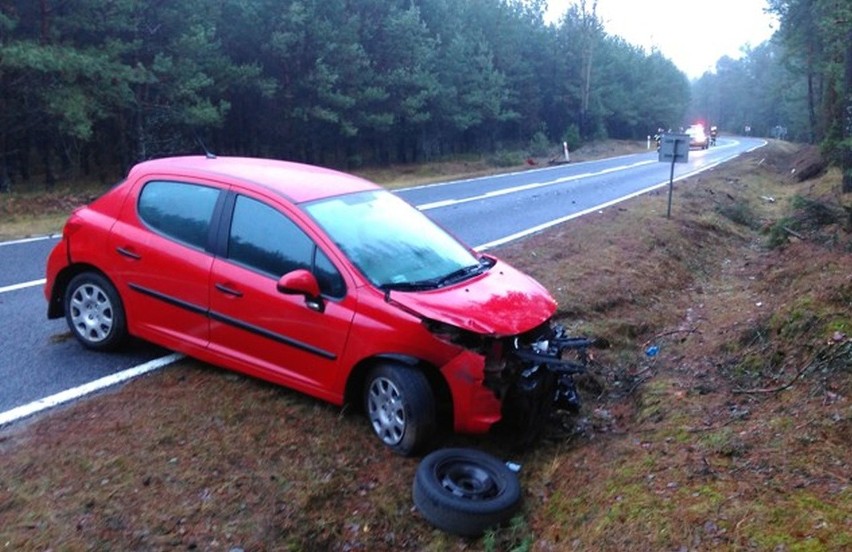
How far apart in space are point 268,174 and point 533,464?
293 cm

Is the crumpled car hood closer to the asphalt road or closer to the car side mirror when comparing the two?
the car side mirror

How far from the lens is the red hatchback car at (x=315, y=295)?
484 cm

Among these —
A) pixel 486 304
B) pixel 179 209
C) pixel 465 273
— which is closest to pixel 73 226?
pixel 179 209

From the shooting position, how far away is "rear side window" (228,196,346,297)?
5125mm

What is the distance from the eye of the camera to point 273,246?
17.5 ft

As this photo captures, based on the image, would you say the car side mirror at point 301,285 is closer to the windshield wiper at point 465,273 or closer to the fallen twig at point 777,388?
the windshield wiper at point 465,273

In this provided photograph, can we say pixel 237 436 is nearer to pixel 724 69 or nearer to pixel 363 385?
pixel 363 385

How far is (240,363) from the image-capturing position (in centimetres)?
546

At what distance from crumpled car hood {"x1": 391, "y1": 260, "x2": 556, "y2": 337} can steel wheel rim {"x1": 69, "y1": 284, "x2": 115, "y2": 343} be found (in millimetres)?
2531

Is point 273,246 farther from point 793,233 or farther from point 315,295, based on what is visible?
point 793,233

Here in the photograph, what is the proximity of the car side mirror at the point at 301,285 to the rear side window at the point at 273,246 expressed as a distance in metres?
0.10

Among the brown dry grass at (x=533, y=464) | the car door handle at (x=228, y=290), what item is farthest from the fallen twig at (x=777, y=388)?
the car door handle at (x=228, y=290)

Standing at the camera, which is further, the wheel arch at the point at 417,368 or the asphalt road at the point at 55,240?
the asphalt road at the point at 55,240

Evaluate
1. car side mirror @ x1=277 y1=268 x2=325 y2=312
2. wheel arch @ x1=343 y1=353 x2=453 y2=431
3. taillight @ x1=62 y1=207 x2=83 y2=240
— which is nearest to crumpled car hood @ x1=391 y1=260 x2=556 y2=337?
wheel arch @ x1=343 y1=353 x2=453 y2=431
